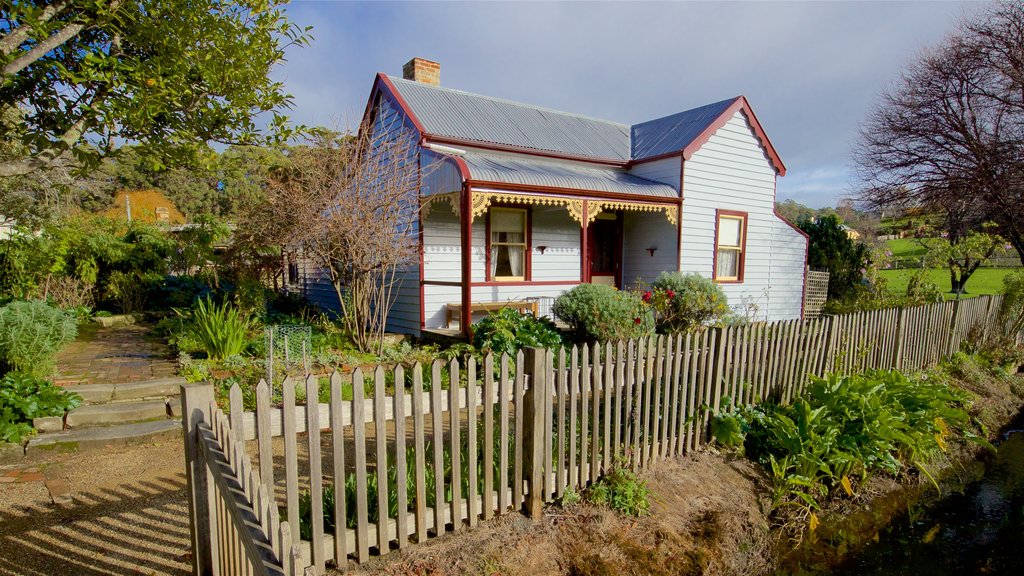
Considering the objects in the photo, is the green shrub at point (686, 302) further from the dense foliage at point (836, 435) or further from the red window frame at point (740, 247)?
the dense foliage at point (836, 435)

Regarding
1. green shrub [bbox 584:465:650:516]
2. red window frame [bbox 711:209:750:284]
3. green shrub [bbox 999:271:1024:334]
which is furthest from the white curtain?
green shrub [bbox 999:271:1024:334]

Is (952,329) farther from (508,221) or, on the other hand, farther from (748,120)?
(508,221)

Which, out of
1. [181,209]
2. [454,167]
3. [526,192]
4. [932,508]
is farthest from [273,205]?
[181,209]

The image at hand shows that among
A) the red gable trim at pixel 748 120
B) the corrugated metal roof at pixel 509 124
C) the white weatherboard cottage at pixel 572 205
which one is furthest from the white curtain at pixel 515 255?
the red gable trim at pixel 748 120

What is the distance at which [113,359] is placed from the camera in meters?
7.57

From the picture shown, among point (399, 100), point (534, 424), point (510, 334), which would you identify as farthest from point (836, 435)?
point (399, 100)

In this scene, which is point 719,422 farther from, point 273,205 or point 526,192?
point 273,205

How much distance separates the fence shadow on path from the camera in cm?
324

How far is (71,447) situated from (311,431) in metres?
3.87

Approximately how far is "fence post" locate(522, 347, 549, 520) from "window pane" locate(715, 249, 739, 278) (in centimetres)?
1146

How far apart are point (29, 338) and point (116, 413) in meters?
1.39

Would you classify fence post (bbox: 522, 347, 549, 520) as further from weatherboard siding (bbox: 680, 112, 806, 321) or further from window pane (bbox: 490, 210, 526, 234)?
weatherboard siding (bbox: 680, 112, 806, 321)

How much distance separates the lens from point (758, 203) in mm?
14641

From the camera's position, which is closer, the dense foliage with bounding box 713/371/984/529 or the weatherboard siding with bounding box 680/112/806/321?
the dense foliage with bounding box 713/371/984/529
